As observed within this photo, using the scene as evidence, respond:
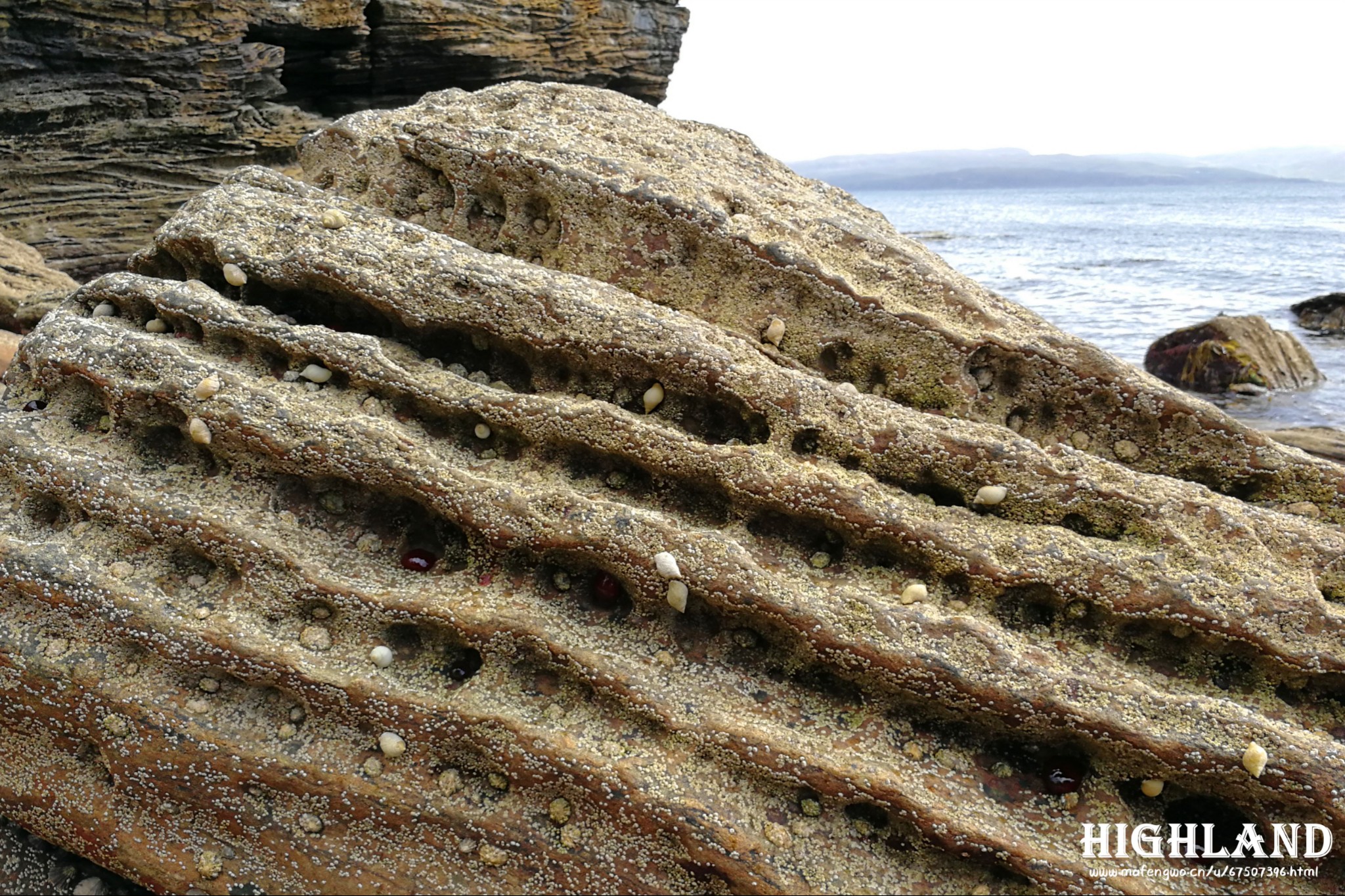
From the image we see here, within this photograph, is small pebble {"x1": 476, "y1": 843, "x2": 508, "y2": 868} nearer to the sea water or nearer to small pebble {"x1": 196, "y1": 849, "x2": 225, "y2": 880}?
small pebble {"x1": 196, "y1": 849, "x2": 225, "y2": 880}

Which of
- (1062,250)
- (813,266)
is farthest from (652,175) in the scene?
(1062,250)

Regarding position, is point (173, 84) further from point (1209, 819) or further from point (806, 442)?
point (1209, 819)

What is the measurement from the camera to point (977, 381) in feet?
13.8

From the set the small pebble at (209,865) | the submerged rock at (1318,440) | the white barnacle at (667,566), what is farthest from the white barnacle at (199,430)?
the submerged rock at (1318,440)

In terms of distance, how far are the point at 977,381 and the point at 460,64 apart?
18.1 metres

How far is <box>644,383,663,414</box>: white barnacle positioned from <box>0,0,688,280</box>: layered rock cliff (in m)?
13.4

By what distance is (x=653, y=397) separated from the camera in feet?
12.2

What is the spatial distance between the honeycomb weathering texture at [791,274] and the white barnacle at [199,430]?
167 centimetres

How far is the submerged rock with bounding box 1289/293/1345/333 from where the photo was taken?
1906cm

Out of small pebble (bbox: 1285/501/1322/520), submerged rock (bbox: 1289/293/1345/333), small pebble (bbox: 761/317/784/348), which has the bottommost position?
small pebble (bbox: 1285/501/1322/520)

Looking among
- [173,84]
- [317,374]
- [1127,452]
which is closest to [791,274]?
[1127,452]

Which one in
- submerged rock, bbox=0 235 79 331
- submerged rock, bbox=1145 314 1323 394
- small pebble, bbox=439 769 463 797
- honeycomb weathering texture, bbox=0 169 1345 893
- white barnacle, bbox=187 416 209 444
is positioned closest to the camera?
honeycomb weathering texture, bbox=0 169 1345 893

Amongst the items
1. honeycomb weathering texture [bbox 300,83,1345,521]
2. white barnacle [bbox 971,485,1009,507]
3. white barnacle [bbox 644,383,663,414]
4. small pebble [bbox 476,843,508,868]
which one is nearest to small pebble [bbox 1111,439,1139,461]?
honeycomb weathering texture [bbox 300,83,1345,521]

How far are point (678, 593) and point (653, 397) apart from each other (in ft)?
3.08
